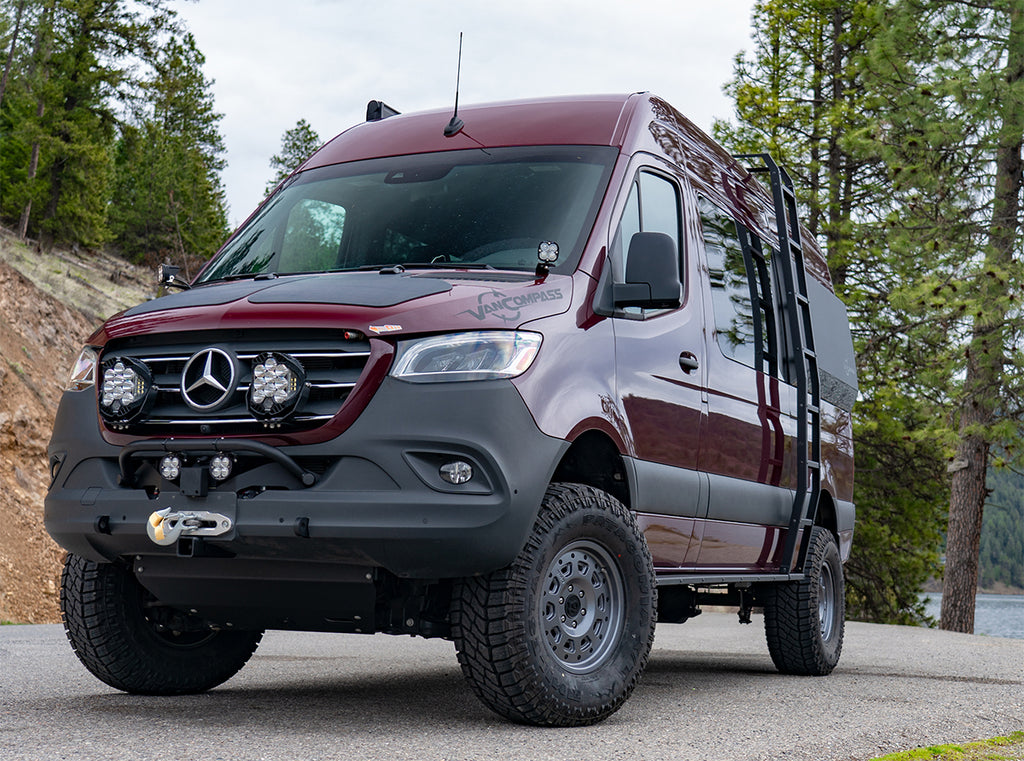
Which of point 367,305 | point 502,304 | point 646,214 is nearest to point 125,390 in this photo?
point 367,305

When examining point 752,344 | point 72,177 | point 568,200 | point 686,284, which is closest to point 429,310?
point 568,200

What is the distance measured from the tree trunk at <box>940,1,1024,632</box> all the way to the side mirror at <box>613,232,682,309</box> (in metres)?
14.1

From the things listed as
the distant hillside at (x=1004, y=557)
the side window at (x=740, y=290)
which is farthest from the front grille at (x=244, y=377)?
the distant hillside at (x=1004, y=557)

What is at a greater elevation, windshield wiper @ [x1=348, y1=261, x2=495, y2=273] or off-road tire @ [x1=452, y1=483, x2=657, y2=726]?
windshield wiper @ [x1=348, y1=261, x2=495, y2=273]

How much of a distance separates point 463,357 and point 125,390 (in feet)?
4.51

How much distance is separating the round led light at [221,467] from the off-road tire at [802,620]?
455 cm

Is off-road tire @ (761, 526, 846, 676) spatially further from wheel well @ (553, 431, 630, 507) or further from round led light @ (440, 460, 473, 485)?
round led light @ (440, 460, 473, 485)

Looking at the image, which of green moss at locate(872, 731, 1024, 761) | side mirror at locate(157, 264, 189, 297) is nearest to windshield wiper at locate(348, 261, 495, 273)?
side mirror at locate(157, 264, 189, 297)

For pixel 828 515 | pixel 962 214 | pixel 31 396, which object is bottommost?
pixel 828 515

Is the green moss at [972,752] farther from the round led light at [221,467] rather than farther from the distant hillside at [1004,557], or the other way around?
the distant hillside at [1004,557]

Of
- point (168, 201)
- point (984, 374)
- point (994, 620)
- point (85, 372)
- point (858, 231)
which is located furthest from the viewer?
point (994, 620)

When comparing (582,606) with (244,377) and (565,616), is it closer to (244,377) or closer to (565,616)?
(565,616)

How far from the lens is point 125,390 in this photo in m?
4.76

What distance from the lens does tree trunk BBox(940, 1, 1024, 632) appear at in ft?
60.1
